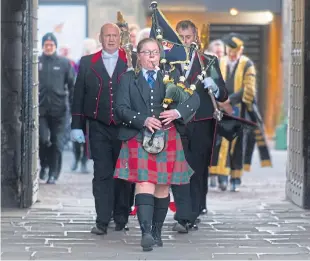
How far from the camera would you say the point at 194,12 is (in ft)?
92.7

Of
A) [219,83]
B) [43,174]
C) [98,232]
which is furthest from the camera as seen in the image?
[43,174]

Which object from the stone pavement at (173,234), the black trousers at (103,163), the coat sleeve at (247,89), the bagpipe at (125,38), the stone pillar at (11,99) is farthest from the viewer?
the coat sleeve at (247,89)

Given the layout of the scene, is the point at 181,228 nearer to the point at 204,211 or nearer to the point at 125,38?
the point at 204,211

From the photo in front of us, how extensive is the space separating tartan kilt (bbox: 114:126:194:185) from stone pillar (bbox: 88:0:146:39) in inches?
637

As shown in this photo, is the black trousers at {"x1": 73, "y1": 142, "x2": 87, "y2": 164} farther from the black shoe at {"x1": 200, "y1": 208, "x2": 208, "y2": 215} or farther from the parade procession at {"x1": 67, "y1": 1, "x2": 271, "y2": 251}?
the black shoe at {"x1": 200, "y1": 208, "x2": 208, "y2": 215}

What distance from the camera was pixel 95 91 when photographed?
455 inches

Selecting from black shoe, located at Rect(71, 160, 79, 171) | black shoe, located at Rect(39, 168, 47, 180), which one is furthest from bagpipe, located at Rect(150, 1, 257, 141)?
black shoe, located at Rect(71, 160, 79, 171)

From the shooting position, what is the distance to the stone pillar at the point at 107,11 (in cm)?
2653

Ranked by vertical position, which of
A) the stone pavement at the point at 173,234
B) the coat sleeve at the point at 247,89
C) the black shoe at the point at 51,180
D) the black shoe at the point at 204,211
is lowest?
the stone pavement at the point at 173,234

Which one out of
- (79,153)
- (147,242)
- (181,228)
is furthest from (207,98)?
(79,153)

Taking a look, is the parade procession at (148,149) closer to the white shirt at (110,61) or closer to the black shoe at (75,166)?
the white shirt at (110,61)

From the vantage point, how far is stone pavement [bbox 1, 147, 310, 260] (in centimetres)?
1013

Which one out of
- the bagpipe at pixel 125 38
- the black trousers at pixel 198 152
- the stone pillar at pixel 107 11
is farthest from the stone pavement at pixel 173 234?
the stone pillar at pixel 107 11

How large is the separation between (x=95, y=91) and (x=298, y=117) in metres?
3.28
